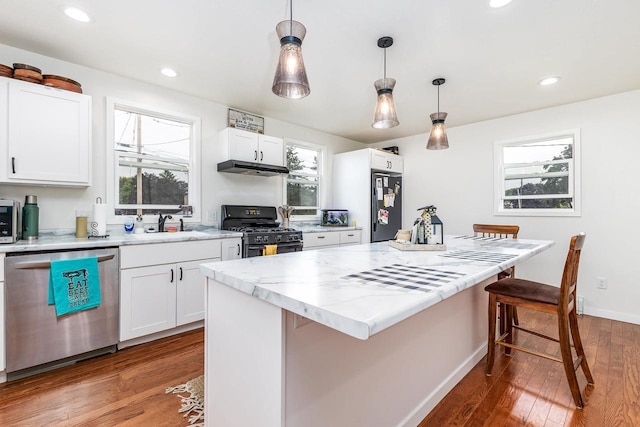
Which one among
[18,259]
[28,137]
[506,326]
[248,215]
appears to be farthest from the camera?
[248,215]

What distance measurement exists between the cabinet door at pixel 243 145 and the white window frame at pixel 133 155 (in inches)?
14.8

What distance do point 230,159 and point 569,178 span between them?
396 cm

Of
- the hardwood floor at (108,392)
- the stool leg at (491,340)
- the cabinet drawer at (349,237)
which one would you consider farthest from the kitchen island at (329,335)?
the cabinet drawer at (349,237)

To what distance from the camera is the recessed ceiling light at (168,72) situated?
2.70m

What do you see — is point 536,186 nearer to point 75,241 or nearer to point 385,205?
point 385,205

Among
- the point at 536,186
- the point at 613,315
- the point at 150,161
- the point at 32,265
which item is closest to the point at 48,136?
the point at 150,161

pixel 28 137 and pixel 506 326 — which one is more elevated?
pixel 28 137

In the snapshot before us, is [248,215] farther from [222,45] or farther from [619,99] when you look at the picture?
[619,99]

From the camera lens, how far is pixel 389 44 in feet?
7.32

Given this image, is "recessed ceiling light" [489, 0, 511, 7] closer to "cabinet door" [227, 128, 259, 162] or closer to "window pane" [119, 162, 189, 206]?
"cabinet door" [227, 128, 259, 162]

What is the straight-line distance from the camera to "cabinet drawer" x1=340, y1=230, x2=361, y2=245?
14.0 feet

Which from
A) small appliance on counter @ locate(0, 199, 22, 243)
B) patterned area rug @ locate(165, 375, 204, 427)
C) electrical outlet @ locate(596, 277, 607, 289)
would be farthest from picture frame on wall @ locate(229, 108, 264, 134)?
electrical outlet @ locate(596, 277, 607, 289)

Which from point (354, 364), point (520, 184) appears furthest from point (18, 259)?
point (520, 184)

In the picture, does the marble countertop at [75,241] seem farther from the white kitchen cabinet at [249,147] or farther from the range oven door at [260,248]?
the white kitchen cabinet at [249,147]
